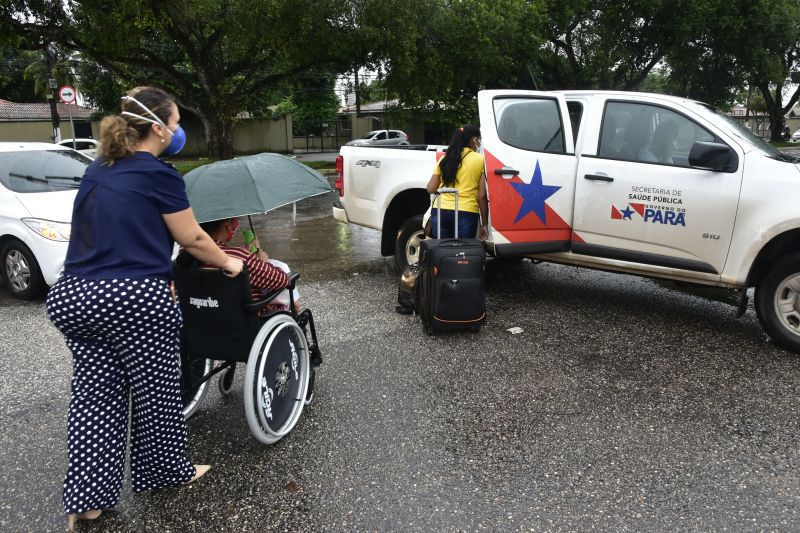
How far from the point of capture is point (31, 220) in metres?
6.11

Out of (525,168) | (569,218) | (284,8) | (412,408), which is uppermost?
(284,8)

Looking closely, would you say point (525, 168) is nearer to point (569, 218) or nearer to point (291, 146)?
point (569, 218)

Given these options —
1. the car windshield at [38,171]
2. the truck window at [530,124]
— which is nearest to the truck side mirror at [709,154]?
the truck window at [530,124]

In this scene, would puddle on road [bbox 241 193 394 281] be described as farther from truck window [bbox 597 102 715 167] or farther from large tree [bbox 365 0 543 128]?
large tree [bbox 365 0 543 128]

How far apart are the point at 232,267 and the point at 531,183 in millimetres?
3264

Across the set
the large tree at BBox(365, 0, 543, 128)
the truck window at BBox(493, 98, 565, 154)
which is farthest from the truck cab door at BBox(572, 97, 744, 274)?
the large tree at BBox(365, 0, 543, 128)

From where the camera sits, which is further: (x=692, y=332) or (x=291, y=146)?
(x=291, y=146)

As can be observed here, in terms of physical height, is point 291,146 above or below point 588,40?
below

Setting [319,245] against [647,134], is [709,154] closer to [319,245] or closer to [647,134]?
[647,134]

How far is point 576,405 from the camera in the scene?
393 centimetres

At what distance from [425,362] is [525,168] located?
6.63 ft

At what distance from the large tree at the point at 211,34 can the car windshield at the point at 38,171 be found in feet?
31.2

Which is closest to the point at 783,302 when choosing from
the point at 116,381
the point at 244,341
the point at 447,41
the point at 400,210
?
the point at 400,210

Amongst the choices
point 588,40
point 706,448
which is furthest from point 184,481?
point 588,40
